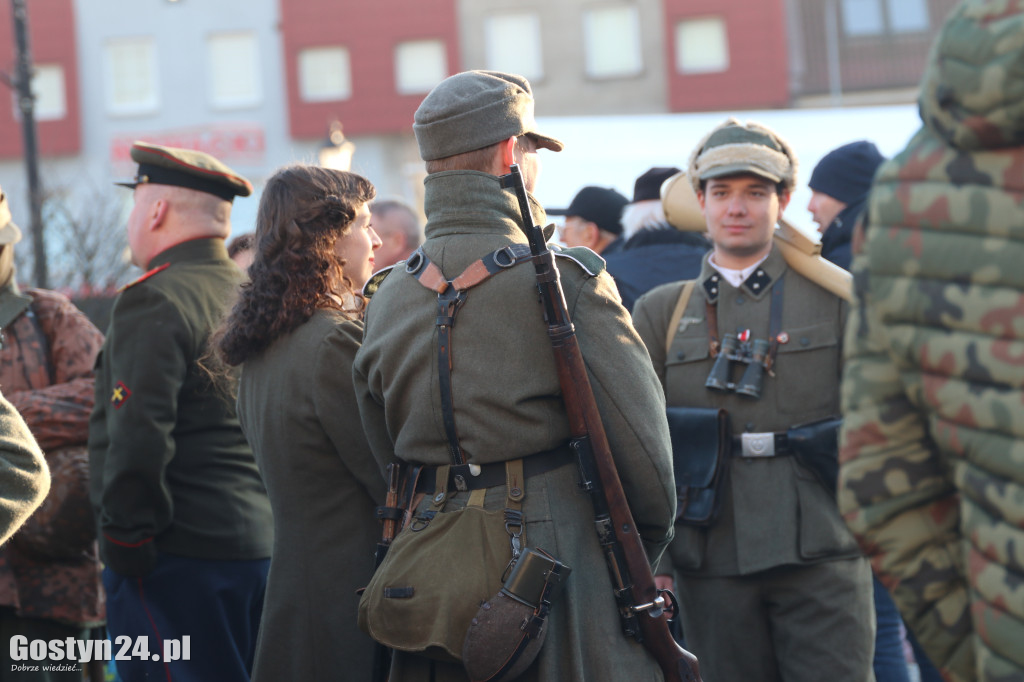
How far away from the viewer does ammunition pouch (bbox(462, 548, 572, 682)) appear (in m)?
2.47

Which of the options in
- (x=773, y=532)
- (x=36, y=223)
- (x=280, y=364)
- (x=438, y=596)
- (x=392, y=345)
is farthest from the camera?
(x=36, y=223)

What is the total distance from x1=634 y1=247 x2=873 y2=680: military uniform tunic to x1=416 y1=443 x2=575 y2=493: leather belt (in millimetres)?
1272

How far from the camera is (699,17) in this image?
28.3 meters

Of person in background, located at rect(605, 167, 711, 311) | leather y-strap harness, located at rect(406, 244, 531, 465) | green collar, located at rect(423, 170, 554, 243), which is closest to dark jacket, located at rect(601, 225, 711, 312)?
person in background, located at rect(605, 167, 711, 311)

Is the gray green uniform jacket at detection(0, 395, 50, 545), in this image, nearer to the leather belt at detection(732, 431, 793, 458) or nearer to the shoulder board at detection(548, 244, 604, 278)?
the shoulder board at detection(548, 244, 604, 278)

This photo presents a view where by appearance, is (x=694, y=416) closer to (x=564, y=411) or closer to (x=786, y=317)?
(x=786, y=317)

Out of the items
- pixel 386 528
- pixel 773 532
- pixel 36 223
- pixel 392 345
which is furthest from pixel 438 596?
pixel 36 223

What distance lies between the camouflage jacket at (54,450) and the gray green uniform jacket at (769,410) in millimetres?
2119

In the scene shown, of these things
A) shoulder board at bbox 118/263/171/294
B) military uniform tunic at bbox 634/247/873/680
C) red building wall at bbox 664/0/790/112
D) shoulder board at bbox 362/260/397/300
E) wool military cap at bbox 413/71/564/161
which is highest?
red building wall at bbox 664/0/790/112

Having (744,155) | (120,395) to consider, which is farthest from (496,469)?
(744,155)

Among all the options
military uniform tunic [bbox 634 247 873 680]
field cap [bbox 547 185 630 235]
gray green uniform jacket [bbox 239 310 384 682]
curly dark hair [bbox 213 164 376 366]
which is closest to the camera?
gray green uniform jacket [bbox 239 310 384 682]

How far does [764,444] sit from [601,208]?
8.28 feet

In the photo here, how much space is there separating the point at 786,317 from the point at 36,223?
10051 mm

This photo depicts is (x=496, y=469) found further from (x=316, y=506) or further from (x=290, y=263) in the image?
(x=290, y=263)
